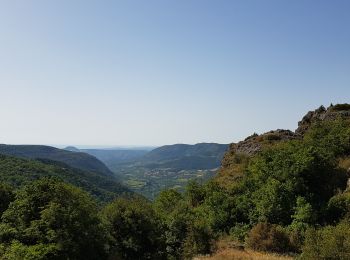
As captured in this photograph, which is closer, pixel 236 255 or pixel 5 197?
pixel 236 255

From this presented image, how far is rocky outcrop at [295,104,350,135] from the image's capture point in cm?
6488

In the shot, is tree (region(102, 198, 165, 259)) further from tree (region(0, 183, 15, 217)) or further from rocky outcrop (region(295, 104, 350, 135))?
rocky outcrop (region(295, 104, 350, 135))

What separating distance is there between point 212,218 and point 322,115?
35405 millimetres

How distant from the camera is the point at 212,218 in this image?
42531mm

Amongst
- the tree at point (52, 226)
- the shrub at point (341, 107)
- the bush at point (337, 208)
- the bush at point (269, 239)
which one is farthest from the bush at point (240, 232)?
the shrub at point (341, 107)

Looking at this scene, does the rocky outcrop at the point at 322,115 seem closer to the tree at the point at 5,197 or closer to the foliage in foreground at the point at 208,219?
the foliage in foreground at the point at 208,219

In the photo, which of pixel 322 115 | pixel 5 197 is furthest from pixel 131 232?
pixel 322 115

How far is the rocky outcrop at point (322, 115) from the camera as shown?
213 ft

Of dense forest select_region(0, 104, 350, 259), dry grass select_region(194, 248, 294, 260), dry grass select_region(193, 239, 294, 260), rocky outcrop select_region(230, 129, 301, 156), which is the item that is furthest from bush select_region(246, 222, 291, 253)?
rocky outcrop select_region(230, 129, 301, 156)

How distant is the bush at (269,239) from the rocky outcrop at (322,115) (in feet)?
113

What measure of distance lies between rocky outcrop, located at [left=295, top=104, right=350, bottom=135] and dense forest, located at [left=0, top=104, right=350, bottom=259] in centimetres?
1533

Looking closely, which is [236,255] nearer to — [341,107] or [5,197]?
[5,197]

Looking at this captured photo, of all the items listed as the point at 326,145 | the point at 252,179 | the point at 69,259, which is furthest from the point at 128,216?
the point at 326,145

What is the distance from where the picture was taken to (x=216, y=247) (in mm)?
34625
